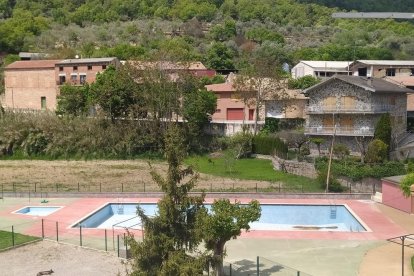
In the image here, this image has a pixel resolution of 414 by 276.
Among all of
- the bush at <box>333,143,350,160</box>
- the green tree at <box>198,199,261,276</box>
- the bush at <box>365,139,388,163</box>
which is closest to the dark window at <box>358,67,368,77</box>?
the bush at <box>333,143,350,160</box>

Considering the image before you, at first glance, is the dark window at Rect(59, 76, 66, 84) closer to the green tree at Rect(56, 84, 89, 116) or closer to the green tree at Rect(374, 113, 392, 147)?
the green tree at Rect(56, 84, 89, 116)

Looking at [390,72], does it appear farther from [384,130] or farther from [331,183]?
[331,183]

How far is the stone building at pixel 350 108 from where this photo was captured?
147ft

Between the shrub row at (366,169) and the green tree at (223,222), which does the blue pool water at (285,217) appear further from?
the green tree at (223,222)

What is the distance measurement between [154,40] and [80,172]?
59.6 m

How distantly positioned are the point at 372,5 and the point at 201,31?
7907 centimetres

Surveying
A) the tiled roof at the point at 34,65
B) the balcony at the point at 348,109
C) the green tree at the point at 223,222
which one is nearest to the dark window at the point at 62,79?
the tiled roof at the point at 34,65

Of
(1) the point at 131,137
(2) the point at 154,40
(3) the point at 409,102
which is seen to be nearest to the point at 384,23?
(2) the point at 154,40

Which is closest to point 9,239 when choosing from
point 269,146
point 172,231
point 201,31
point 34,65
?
point 172,231

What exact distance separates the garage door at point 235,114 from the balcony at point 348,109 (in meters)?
9.90

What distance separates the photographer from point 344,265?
23.5 m

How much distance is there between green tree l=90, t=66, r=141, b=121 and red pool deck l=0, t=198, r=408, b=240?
1501 centimetres

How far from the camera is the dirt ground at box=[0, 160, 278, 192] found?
3981cm

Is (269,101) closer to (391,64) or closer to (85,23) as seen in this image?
(391,64)
